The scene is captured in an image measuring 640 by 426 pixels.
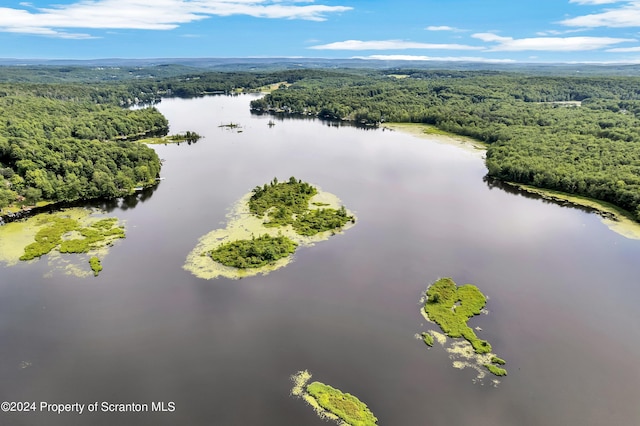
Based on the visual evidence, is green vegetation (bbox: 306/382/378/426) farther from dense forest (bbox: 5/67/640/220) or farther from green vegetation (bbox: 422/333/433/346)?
dense forest (bbox: 5/67/640/220)

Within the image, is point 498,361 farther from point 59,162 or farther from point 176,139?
point 176,139

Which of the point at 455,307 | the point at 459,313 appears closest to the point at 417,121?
the point at 455,307

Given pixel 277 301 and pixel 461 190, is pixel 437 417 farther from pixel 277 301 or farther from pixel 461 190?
pixel 461 190

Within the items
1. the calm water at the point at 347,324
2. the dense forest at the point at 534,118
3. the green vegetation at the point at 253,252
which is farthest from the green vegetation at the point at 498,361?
the dense forest at the point at 534,118

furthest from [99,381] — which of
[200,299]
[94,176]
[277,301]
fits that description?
[94,176]

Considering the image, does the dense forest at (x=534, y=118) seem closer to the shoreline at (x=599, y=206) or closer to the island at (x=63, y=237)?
the shoreline at (x=599, y=206)

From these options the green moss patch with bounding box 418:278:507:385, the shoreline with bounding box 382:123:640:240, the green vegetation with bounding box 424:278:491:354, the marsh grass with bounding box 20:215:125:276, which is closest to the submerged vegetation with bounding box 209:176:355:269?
the marsh grass with bounding box 20:215:125:276
